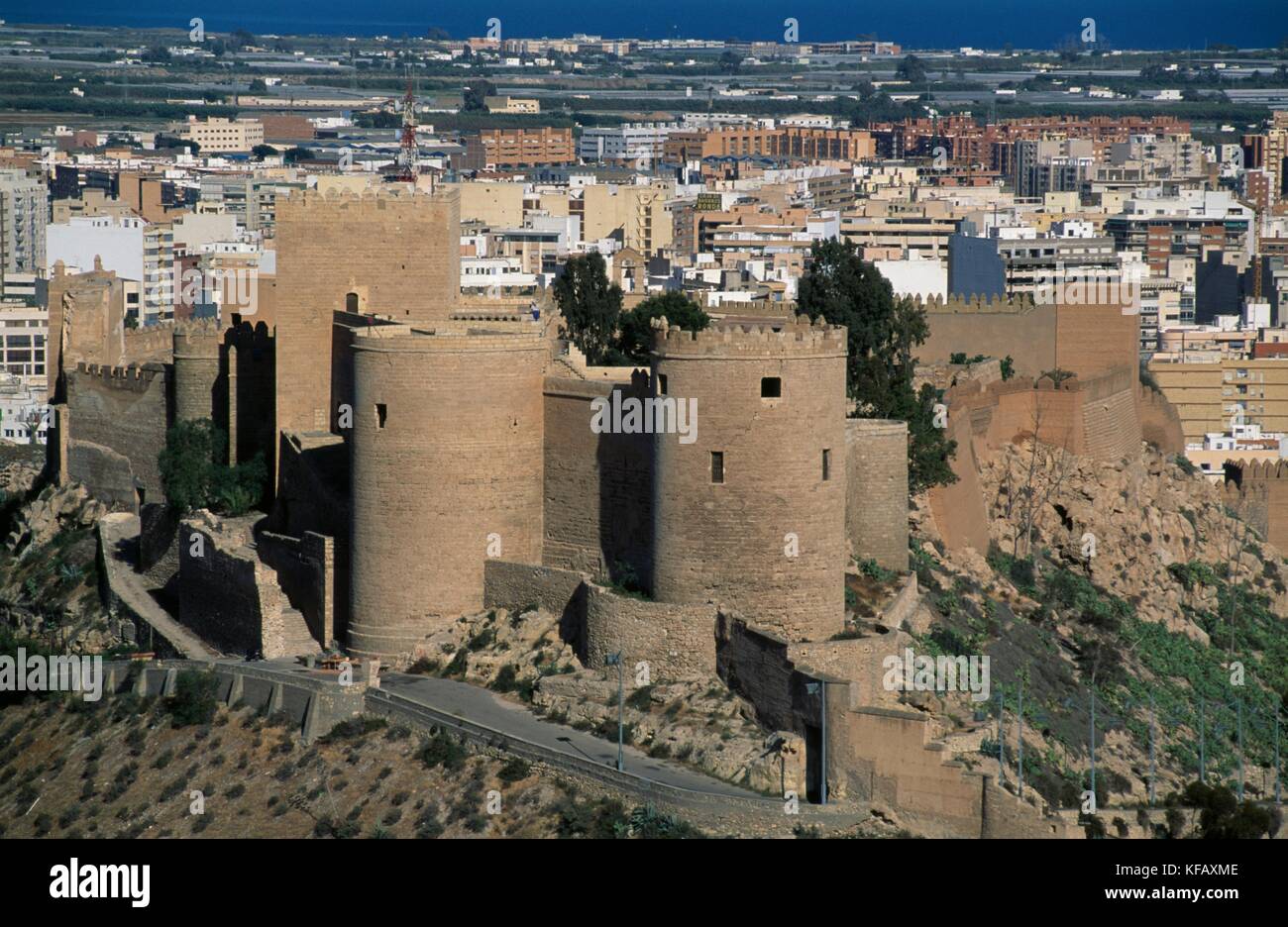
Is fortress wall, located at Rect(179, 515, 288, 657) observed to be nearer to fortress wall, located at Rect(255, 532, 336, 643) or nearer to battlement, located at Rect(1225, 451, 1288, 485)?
fortress wall, located at Rect(255, 532, 336, 643)

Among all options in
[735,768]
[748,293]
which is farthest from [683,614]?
[748,293]

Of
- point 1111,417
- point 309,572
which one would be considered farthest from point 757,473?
point 1111,417

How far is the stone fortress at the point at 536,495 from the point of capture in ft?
104

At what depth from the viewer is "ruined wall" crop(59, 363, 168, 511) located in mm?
44812

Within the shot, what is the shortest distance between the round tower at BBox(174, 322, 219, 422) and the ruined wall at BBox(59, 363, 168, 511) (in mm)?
1242

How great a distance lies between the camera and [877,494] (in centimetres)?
3644

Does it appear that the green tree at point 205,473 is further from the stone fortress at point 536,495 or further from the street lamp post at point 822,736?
the street lamp post at point 822,736

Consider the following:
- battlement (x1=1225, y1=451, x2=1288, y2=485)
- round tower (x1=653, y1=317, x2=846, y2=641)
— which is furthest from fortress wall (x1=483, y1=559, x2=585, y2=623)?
battlement (x1=1225, y1=451, x2=1288, y2=485)

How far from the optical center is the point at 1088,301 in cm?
5138

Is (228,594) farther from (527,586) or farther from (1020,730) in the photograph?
(1020,730)

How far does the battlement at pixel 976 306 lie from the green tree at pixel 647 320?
4742 millimetres

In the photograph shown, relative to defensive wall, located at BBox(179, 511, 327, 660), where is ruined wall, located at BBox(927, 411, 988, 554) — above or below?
above

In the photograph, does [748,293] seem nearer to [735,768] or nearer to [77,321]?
[77,321]
